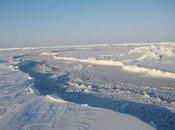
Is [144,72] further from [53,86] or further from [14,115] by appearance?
[14,115]

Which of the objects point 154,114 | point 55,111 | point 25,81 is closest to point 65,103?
point 55,111

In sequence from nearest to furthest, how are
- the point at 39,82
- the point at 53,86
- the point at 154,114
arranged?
1. the point at 154,114
2. the point at 53,86
3. the point at 39,82

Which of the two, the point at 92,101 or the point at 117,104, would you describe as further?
the point at 92,101

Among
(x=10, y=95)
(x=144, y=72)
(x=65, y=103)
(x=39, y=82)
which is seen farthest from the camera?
(x=144, y=72)

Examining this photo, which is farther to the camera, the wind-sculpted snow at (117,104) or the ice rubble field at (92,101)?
the wind-sculpted snow at (117,104)

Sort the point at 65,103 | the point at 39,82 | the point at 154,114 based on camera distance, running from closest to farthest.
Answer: the point at 154,114, the point at 65,103, the point at 39,82

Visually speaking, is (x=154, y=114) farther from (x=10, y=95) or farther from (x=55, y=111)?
(x=10, y=95)

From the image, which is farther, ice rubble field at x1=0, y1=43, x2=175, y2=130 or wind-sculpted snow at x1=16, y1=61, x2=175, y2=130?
wind-sculpted snow at x1=16, y1=61, x2=175, y2=130

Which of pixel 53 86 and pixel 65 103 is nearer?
pixel 65 103

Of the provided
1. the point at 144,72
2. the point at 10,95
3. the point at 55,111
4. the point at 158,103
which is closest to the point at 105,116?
the point at 55,111
